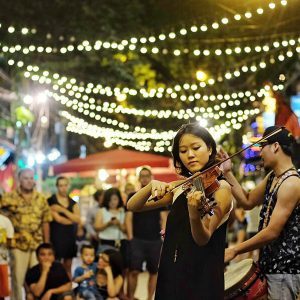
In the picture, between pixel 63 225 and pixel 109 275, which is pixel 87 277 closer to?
pixel 109 275

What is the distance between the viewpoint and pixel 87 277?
1036 cm

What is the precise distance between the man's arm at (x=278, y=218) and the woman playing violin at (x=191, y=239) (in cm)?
76

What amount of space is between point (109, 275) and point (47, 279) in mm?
768

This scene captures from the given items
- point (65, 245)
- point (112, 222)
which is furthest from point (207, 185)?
point (112, 222)

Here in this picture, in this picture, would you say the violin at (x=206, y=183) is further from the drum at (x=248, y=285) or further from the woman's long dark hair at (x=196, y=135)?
the drum at (x=248, y=285)

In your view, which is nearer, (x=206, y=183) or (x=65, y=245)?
(x=206, y=183)

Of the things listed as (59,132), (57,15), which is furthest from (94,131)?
(59,132)

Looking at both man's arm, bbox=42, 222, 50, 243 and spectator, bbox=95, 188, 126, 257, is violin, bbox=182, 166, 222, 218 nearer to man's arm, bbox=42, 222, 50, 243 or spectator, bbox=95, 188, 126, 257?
man's arm, bbox=42, 222, 50, 243

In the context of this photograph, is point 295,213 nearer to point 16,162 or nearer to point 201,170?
point 201,170

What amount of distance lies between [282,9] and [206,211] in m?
8.80

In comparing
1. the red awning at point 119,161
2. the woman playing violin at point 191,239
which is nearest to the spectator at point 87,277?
the woman playing violin at point 191,239

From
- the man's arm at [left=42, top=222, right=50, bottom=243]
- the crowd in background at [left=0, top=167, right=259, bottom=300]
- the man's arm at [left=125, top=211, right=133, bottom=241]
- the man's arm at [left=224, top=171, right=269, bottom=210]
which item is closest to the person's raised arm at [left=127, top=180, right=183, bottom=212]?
the man's arm at [left=224, top=171, right=269, bottom=210]

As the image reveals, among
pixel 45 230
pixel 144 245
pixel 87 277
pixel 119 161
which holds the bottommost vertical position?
pixel 87 277

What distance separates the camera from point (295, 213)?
5.77m
